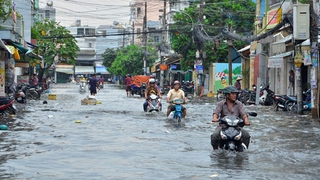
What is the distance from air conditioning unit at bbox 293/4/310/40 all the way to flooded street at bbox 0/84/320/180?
4.12 metres

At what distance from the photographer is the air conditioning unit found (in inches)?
925

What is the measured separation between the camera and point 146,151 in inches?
506

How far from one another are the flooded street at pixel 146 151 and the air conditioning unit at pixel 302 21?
4124 mm

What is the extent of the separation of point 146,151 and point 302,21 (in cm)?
1257

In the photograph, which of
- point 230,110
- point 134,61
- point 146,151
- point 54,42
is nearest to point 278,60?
point 146,151

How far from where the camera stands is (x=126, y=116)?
77.4 feet

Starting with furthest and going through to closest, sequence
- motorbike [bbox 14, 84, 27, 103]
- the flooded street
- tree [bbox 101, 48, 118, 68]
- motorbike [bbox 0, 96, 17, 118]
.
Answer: tree [bbox 101, 48, 118, 68] → motorbike [bbox 14, 84, 27, 103] → motorbike [bbox 0, 96, 17, 118] → the flooded street

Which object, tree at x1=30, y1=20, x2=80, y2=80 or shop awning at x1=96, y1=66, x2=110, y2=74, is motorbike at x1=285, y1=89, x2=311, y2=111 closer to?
tree at x1=30, y1=20, x2=80, y2=80

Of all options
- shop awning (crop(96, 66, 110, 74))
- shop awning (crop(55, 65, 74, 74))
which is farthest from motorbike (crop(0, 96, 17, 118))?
shop awning (crop(96, 66, 110, 74))

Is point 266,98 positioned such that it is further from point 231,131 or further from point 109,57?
point 109,57

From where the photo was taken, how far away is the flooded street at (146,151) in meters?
9.98

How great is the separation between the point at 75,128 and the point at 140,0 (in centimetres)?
11436

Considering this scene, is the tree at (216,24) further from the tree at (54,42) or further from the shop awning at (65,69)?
the shop awning at (65,69)

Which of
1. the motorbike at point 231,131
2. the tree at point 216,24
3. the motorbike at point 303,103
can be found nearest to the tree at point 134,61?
the tree at point 216,24
